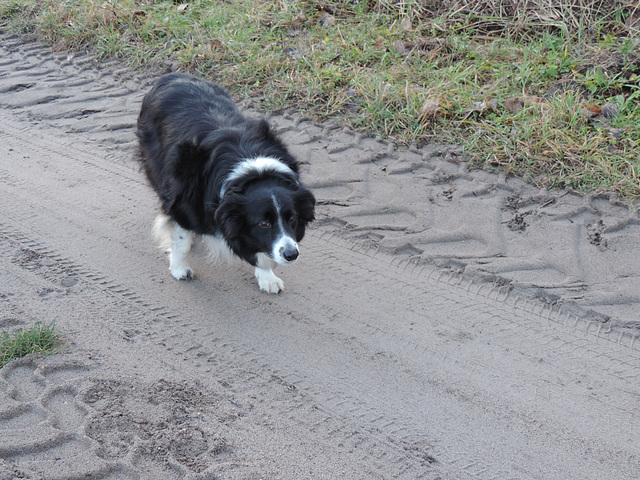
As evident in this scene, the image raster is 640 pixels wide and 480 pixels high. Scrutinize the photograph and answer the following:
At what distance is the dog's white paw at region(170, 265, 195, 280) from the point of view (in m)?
4.12

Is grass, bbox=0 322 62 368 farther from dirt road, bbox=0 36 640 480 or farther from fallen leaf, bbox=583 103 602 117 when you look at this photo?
fallen leaf, bbox=583 103 602 117

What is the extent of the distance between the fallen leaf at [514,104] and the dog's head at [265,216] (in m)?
2.92

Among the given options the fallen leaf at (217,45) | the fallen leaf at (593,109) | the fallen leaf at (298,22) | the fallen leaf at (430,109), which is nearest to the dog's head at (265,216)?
the fallen leaf at (430,109)

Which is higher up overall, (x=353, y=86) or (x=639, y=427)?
(x=353, y=86)

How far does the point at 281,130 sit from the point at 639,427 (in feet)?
13.0

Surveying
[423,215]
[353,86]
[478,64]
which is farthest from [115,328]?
[478,64]

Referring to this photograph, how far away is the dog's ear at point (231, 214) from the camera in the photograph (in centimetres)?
350

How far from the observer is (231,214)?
3545 millimetres

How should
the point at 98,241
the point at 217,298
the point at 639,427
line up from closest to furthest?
the point at 639,427
the point at 217,298
the point at 98,241

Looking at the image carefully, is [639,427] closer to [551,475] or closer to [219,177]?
[551,475]

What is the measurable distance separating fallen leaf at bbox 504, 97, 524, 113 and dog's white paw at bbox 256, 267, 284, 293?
3.03m

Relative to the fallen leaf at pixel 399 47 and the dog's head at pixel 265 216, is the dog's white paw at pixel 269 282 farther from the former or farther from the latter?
the fallen leaf at pixel 399 47

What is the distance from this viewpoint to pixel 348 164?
210 inches

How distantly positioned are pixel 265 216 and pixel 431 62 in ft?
12.5
